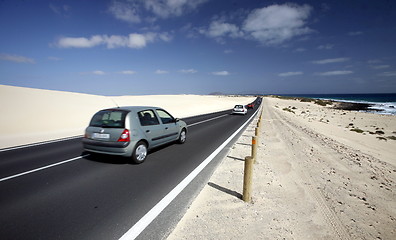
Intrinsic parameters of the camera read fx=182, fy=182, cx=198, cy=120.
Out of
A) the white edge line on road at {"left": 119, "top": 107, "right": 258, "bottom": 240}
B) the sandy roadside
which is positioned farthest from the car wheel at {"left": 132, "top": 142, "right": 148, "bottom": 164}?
the sandy roadside

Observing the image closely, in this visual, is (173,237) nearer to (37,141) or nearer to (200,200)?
(200,200)

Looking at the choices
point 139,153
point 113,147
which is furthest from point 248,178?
point 113,147

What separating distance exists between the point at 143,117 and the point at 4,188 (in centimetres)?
354

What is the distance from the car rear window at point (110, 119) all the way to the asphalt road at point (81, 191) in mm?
1197

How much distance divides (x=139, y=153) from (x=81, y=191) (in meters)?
1.88

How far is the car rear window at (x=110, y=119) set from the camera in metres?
5.34

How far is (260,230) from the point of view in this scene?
285 centimetres

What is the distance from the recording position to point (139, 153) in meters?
5.60

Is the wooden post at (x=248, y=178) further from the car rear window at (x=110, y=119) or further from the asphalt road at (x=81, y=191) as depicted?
the car rear window at (x=110, y=119)

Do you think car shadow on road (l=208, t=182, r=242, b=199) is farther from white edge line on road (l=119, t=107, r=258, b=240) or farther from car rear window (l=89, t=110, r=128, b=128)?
car rear window (l=89, t=110, r=128, b=128)

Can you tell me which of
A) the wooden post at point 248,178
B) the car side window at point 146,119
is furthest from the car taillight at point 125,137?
the wooden post at point 248,178

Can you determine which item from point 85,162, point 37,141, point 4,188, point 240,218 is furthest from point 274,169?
point 37,141

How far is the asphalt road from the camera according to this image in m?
2.81

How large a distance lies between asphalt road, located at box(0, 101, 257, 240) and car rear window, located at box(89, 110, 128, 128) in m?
1.20
